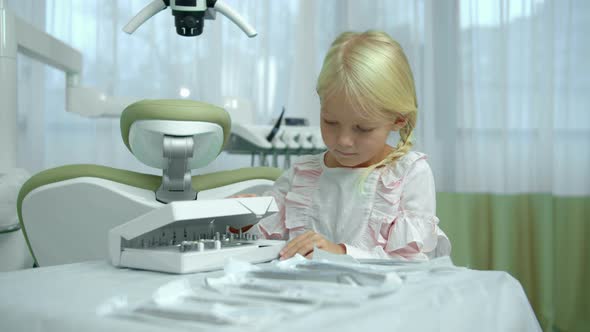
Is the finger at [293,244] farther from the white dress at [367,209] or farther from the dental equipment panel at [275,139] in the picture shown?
the dental equipment panel at [275,139]

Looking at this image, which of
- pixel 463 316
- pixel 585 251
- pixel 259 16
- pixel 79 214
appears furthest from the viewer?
pixel 259 16

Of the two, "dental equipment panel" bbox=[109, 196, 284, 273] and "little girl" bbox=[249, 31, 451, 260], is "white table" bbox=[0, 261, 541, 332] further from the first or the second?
"little girl" bbox=[249, 31, 451, 260]

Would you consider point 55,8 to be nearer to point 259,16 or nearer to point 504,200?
point 259,16

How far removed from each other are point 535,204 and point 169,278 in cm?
192

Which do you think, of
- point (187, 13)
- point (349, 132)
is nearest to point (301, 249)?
point (349, 132)

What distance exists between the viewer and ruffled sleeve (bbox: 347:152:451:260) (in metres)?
0.96

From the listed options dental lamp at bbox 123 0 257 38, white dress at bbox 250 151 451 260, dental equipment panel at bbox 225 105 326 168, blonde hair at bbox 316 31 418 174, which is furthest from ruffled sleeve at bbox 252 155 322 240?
dental equipment panel at bbox 225 105 326 168

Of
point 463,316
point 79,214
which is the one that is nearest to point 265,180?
point 79,214

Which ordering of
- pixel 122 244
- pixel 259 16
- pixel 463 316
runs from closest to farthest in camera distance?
Answer: pixel 463 316 → pixel 122 244 → pixel 259 16

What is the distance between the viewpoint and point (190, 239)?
33.2 inches

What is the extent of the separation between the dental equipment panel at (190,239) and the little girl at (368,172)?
18 centimetres

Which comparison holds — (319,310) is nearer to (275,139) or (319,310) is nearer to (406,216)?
(406,216)

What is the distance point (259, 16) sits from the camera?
8.82 feet

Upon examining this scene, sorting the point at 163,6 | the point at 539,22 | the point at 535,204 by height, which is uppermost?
the point at 539,22
